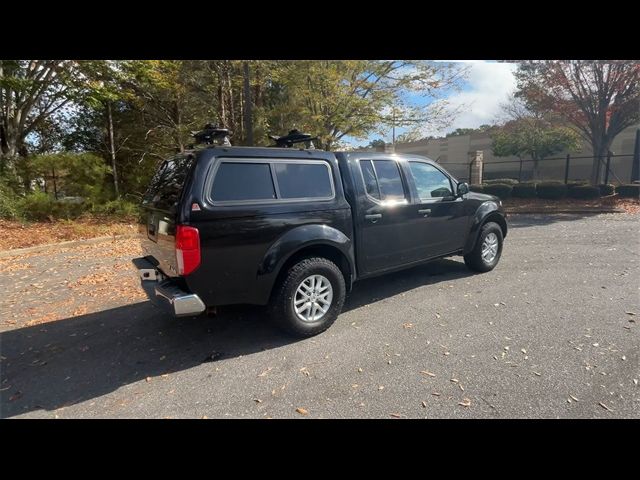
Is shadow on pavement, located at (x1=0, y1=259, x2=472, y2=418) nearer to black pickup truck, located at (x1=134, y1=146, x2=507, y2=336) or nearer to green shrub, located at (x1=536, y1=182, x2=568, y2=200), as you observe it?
black pickup truck, located at (x1=134, y1=146, x2=507, y2=336)

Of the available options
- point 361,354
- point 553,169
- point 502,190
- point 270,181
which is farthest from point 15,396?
point 553,169

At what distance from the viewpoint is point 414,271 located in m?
5.64

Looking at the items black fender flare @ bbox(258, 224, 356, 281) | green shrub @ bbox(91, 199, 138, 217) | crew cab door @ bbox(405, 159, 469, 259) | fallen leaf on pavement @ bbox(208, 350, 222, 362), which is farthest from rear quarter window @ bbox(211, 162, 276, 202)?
green shrub @ bbox(91, 199, 138, 217)

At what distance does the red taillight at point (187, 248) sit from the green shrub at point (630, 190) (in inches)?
649

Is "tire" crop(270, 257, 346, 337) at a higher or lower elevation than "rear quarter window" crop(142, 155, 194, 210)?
lower

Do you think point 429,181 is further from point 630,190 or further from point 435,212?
point 630,190

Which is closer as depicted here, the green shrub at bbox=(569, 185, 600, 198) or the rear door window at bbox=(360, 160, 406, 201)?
the rear door window at bbox=(360, 160, 406, 201)

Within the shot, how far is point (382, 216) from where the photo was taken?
4094mm

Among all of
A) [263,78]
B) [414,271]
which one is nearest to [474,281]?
[414,271]

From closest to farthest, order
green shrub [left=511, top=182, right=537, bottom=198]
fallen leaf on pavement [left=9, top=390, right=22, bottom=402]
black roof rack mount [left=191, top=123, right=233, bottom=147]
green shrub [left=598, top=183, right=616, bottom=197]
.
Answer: fallen leaf on pavement [left=9, top=390, right=22, bottom=402] → black roof rack mount [left=191, top=123, right=233, bottom=147] → green shrub [left=598, top=183, right=616, bottom=197] → green shrub [left=511, top=182, right=537, bottom=198]

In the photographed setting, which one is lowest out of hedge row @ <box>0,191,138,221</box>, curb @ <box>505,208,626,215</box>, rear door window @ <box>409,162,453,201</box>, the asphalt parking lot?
the asphalt parking lot

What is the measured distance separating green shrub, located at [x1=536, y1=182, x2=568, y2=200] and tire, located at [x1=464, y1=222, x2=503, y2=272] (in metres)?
10.2

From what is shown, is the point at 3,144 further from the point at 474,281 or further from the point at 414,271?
the point at 474,281

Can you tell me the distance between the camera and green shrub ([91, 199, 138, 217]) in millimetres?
10945
